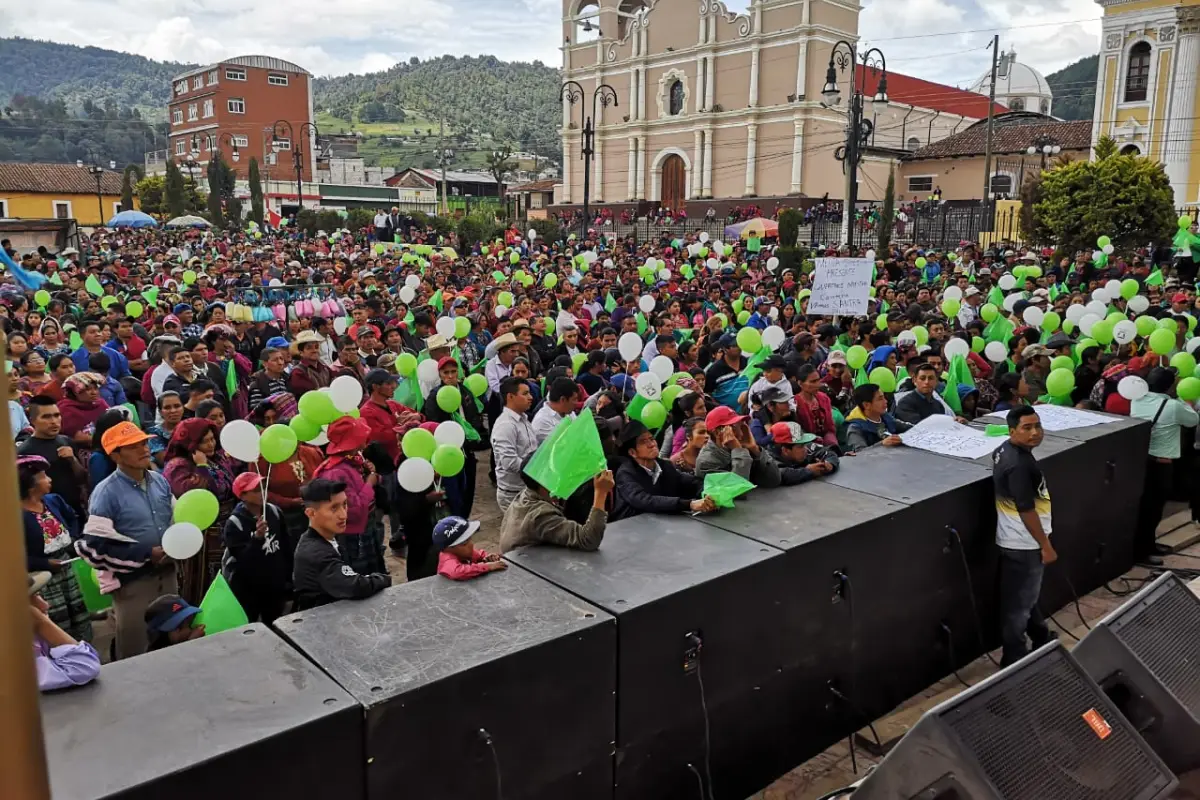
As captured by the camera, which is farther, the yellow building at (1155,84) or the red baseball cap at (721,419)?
the yellow building at (1155,84)

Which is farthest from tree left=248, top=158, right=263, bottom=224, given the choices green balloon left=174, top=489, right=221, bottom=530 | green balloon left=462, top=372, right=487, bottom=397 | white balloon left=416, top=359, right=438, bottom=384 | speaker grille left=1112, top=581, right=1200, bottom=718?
speaker grille left=1112, top=581, right=1200, bottom=718

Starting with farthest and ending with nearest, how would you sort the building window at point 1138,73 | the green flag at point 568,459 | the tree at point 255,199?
the tree at point 255,199 < the building window at point 1138,73 < the green flag at point 568,459

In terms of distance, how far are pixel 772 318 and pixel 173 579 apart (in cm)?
823

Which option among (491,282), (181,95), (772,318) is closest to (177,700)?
(772,318)

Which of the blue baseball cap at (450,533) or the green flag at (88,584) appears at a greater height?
the blue baseball cap at (450,533)

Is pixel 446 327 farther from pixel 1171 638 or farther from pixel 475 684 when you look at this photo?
pixel 1171 638

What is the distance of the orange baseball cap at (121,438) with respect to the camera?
434 centimetres

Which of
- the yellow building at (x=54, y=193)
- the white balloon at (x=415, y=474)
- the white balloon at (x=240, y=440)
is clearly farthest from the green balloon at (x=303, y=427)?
the yellow building at (x=54, y=193)

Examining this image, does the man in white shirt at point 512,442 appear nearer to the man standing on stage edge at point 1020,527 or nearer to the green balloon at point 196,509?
the green balloon at point 196,509

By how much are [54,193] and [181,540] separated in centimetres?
6289

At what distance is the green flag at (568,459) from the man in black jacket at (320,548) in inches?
31.6

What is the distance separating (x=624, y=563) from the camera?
364cm

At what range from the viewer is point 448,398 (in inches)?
257

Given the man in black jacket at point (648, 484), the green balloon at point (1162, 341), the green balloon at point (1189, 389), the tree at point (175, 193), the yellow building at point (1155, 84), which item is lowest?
the man in black jacket at point (648, 484)
